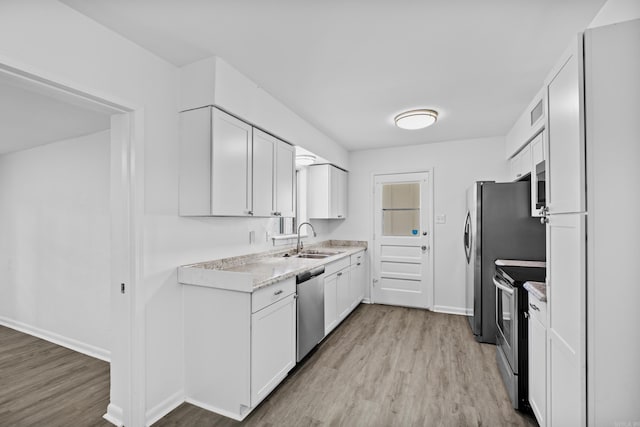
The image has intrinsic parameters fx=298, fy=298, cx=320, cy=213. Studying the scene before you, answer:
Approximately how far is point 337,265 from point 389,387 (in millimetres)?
1432

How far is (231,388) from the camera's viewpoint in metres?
2.05

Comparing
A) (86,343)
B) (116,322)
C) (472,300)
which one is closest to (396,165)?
(472,300)

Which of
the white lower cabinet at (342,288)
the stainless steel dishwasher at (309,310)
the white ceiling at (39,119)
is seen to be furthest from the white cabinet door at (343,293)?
the white ceiling at (39,119)

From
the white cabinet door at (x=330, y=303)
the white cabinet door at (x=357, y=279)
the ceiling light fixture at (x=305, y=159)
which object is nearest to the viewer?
the white cabinet door at (x=330, y=303)

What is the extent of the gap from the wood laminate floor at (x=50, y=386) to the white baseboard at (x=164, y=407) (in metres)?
0.28

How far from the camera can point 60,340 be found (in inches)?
129

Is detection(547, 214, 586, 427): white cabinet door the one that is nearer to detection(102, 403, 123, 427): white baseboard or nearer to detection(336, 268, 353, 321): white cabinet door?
detection(336, 268, 353, 321): white cabinet door

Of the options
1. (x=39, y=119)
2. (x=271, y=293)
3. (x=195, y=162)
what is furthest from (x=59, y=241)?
(x=271, y=293)

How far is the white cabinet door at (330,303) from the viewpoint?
10.6ft

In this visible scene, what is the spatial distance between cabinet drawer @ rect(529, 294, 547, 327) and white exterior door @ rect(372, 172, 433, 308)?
2519 millimetres

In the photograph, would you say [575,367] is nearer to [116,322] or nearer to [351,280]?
[116,322]

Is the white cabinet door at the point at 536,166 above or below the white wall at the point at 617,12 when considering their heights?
below

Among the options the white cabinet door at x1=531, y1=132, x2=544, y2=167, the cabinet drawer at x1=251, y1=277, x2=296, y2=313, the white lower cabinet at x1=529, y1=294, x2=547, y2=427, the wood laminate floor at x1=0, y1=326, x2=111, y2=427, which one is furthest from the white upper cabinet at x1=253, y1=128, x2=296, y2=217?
the white cabinet door at x1=531, y1=132, x2=544, y2=167

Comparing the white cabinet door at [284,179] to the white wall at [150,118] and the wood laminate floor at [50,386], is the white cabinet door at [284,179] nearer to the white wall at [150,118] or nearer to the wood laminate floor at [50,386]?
the white wall at [150,118]
